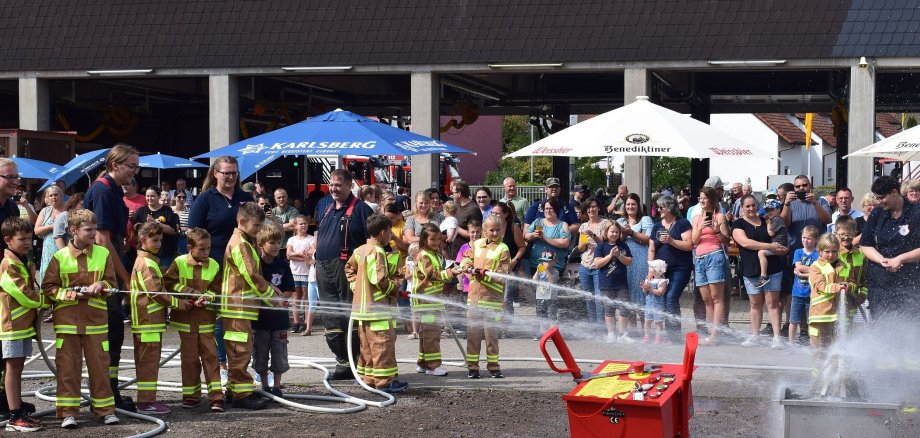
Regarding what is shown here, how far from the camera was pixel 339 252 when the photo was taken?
10.1 metres

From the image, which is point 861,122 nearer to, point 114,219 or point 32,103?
point 114,219

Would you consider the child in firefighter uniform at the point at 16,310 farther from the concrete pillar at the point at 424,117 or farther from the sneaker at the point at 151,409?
the concrete pillar at the point at 424,117

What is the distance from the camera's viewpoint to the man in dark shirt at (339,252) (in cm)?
1010

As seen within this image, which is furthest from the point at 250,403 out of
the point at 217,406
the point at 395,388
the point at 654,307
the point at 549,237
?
the point at 549,237

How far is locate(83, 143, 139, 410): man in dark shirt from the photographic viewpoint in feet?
28.0

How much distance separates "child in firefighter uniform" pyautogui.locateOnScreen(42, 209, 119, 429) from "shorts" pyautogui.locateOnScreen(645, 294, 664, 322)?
6461mm

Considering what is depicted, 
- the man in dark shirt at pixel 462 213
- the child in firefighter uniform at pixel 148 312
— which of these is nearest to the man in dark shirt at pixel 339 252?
the child in firefighter uniform at pixel 148 312

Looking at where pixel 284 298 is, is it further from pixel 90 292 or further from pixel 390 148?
pixel 390 148

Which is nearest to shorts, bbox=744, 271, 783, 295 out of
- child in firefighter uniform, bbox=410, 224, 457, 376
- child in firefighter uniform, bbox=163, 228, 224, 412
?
child in firefighter uniform, bbox=410, 224, 457, 376

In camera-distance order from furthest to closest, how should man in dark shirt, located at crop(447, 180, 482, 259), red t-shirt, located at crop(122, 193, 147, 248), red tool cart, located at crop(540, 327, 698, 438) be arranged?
man in dark shirt, located at crop(447, 180, 482, 259), red t-shirt, located at crop(122, 193, 147, 248), red tool cart, located at crop(540, 327, 698, 438)

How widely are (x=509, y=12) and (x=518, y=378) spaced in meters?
10.8

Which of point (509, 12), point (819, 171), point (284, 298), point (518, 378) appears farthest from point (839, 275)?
point (819, 171)

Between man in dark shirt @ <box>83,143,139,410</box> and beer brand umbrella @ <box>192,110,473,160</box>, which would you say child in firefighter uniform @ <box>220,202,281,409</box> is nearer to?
man in dark shirt @ <box>83,143,139,410</box>

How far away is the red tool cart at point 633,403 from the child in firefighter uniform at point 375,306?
3048mm
